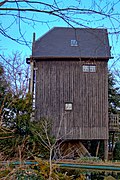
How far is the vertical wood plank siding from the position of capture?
57.1 feet

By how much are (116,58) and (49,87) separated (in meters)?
15.4

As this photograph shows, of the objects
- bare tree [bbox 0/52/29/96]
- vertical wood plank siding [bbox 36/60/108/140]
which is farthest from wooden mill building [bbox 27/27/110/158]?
bare tree [bbox 0/52/29/96]

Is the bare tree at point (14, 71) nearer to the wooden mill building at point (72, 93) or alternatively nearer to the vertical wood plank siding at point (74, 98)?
the wooden mill building at point (72, 93)

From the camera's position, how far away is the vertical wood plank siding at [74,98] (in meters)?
17.4

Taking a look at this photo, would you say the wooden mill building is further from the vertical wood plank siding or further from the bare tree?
the bare tree

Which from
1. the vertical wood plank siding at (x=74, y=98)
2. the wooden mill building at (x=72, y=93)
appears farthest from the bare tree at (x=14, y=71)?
the vertical wood plank siding at (x=74, y=98)

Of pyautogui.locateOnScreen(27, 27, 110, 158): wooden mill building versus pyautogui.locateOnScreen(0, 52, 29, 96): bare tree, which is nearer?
pyautogui.locateOnScreen(0, 52, 29, 96): bare tree

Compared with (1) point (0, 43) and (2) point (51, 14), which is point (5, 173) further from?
(2) point (51, 14)

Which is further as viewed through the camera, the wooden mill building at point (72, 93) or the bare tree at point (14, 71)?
the wooden mill building at point (72, 93)

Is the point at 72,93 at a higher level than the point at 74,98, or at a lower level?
higher

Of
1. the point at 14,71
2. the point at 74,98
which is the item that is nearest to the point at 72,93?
the point at 74,98

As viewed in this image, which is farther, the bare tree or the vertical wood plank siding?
the vertical wood plank siding

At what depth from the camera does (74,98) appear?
17.5 m

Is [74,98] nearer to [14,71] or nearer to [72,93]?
[72,93]
